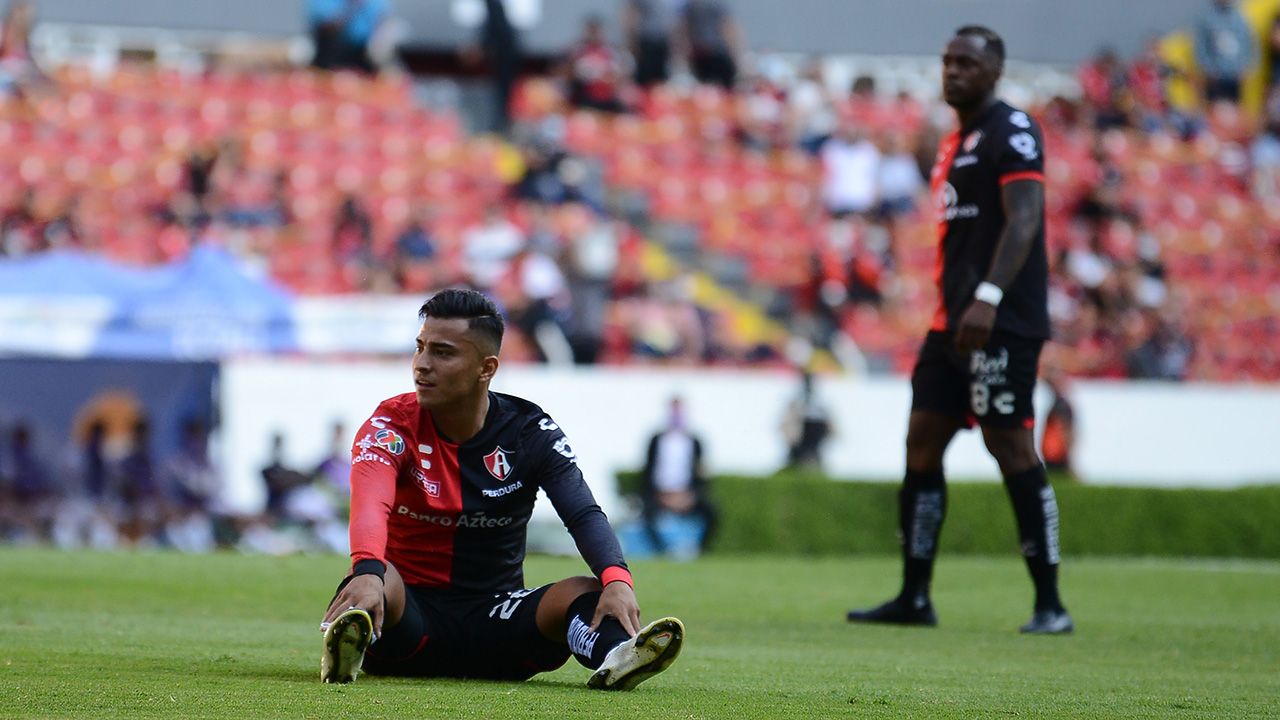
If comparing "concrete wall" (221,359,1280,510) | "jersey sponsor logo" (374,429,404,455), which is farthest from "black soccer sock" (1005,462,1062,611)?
"concrete wall" (221,359,1280,510)

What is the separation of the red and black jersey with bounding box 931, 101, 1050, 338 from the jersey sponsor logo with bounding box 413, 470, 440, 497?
318 cm

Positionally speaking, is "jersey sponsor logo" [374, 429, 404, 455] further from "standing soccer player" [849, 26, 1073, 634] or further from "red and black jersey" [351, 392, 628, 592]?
"standing soccer player" [849, 26, 1073, 634]

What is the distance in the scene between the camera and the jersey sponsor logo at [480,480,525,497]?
527 centimetres

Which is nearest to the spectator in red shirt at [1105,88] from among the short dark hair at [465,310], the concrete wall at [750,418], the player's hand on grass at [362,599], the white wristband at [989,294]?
the concrete wall at [750,418]

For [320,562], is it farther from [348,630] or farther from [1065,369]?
[1065,369]

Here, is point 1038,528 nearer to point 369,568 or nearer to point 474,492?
point 474,492

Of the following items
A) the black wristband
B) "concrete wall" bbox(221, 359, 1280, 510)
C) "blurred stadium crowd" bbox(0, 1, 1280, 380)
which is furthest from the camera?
"blurred stadium crowd" bbox(0, 1, 1280, 380)

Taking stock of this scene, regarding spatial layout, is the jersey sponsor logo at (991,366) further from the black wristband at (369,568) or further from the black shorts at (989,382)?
the black wristband at (369,568)

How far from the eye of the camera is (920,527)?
7.95 m

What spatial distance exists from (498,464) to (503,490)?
0.25 feet

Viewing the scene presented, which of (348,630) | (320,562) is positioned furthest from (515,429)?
(320,562)

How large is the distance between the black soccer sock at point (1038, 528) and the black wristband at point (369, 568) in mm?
3531

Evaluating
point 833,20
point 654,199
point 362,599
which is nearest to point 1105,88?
point 833,20

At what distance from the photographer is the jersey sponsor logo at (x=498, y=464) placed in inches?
207
